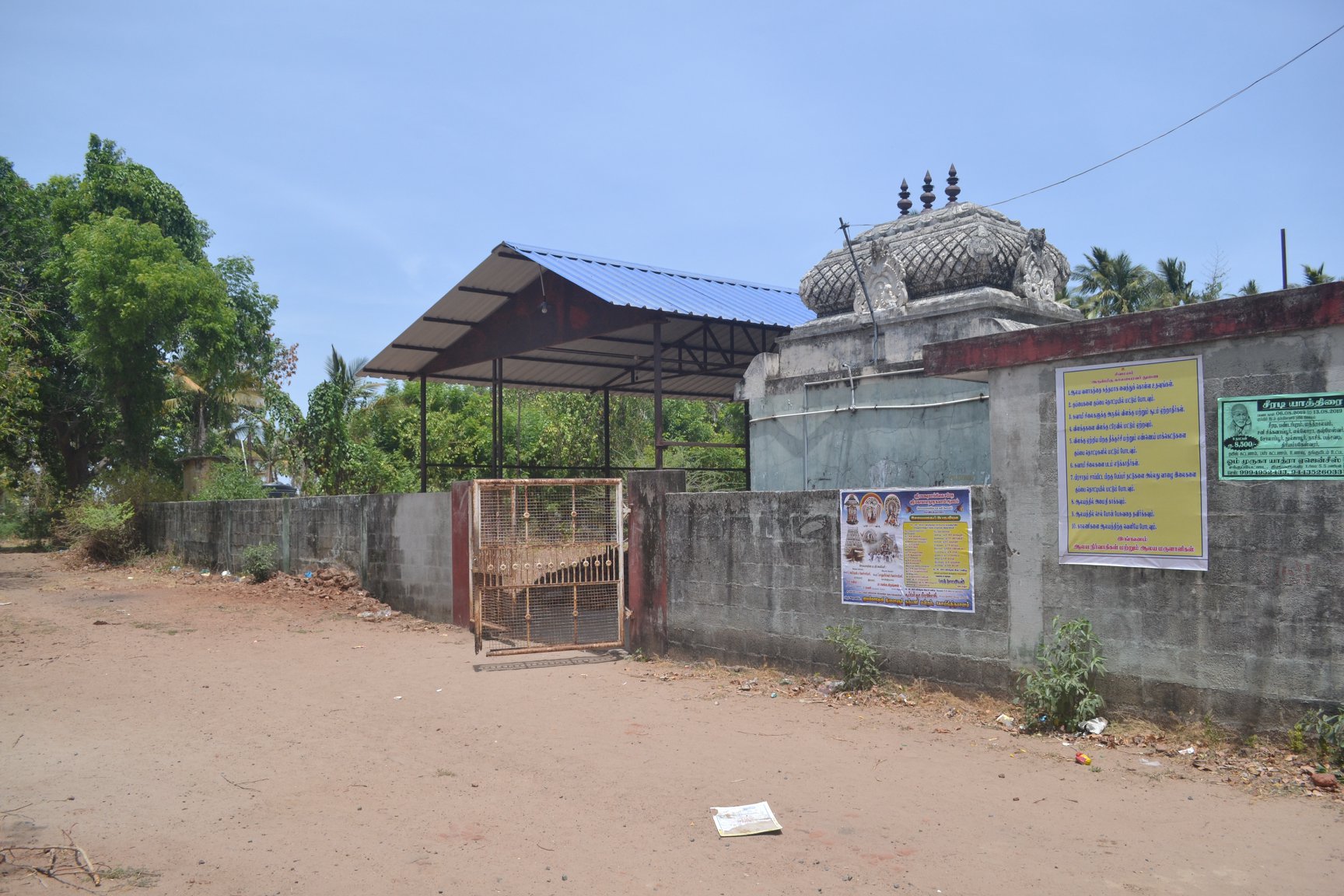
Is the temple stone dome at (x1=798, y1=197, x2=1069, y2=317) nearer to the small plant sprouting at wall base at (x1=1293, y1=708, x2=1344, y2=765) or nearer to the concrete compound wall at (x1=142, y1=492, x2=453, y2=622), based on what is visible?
the small plant sprouting at wall base at (x1=1293, y1=708, x2=1344, y2=765)

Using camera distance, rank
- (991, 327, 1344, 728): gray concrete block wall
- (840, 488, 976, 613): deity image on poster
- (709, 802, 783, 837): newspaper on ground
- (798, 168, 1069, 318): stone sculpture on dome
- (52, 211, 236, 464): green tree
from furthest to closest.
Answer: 1. (52, 211, 236, 464): green tree
2. (798, 168, 1069, 318): stone sculpture on dome
3. (840, 488, 976, 613): deity image on poster
4. (991, 327, 1344, 728): gray concrete block wall
5. (709, 802, 783, 837): newspaper on ground

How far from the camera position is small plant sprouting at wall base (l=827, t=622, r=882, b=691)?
7902 mm

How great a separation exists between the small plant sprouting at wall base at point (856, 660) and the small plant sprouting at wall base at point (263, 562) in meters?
11.9

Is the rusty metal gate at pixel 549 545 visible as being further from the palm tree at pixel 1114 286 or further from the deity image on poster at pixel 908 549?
the palm tree at pixel 1114 286

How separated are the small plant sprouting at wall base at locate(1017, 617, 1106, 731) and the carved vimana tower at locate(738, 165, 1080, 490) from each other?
285cm

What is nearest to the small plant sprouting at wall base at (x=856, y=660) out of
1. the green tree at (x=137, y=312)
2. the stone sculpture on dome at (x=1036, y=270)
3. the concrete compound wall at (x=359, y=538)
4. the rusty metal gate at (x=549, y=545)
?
the rusty metal gate at (x=549, y=545)

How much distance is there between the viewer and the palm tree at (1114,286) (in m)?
32.4

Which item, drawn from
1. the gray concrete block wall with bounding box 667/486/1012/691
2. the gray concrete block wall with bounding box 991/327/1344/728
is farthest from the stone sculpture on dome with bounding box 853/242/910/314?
the gray concrete block wall with bounding box 991/327/1344/728

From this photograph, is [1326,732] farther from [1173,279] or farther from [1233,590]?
[1173,279]

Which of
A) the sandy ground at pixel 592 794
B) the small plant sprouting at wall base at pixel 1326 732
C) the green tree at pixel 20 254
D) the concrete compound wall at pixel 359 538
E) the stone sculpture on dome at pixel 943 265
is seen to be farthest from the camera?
the green tree at pixel 20 254

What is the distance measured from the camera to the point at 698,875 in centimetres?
448

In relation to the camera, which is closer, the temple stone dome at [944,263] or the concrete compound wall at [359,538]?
the temple stone dome at [944,263]

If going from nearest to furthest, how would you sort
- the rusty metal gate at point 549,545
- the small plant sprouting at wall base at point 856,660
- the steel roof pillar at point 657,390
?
1. the small plant sprouting at wall base at point 856,660
2. the rusty metal gate at point 549,545
3. the steel roof pillar at point 657,390

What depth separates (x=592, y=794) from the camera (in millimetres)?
5738
